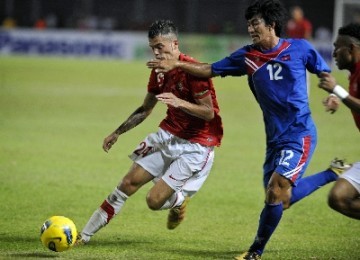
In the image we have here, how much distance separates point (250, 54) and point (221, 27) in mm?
30679

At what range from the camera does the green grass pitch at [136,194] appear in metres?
8.66

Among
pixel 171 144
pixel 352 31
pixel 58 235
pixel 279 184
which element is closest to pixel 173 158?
pixel 171 144

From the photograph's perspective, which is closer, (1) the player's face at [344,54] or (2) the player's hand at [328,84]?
(2) the player's hand at [328,84]

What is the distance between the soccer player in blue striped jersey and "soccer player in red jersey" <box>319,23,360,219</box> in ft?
1.00

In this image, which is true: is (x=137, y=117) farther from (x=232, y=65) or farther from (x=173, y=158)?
(x=232, y=65)

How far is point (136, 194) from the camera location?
12023 mm

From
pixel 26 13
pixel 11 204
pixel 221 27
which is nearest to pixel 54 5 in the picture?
pixel 26 13

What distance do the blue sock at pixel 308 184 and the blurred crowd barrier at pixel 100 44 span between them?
88.6 feet

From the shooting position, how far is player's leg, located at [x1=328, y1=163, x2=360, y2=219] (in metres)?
7.60

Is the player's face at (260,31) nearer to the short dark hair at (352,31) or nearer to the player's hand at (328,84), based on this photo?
the short dark hair at (352,31)

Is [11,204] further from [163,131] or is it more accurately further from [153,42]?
[153,42]

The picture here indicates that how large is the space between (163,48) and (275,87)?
49.0 inches

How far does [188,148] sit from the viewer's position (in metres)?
8.68

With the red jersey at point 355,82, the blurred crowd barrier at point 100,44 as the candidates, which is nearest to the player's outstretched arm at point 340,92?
the red jersey at point 355,82
